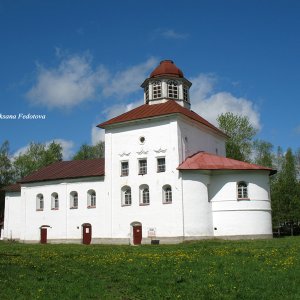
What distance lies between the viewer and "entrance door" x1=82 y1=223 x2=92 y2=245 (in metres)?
41.9

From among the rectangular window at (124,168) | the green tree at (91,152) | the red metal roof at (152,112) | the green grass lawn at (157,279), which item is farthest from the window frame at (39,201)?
the green tree at (91,152)

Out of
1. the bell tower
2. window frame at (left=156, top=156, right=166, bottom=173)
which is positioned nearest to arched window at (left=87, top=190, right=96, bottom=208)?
window frame at (left=156, top=156, right=166, bottom=173)

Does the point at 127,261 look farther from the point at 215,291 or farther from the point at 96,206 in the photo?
the point at 96,206

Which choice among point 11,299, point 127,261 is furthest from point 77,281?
point 127,261

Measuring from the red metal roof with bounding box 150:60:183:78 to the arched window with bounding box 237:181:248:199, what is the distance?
43.1 ft

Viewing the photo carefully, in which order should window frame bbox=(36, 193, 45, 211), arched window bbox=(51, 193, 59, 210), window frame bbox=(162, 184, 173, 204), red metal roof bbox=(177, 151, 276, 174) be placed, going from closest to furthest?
1. red metal roof bbox=(177, 151, 276, 174)
2. window frame bbox=(162, 184, 173, 204)
3. arched window bbox=(51, 193, 59, 210)
4. window frame bbox=(36, 193, 45, 211)

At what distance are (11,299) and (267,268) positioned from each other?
8.94 metres

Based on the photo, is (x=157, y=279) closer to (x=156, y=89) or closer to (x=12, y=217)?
(x=156, y=89)

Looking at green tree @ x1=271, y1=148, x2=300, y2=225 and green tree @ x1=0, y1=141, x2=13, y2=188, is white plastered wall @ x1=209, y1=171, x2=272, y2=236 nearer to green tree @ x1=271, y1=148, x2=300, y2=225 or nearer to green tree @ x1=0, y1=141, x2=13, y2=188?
green tree @ x1=271, y1=148, x2=300, y2=225

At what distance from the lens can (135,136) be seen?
4025 cm

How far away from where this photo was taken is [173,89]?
146 feet

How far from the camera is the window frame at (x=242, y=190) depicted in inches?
1492

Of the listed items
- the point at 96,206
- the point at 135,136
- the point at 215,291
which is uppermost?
the point at 135,136

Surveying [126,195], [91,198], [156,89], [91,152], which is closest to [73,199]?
[91,198]
